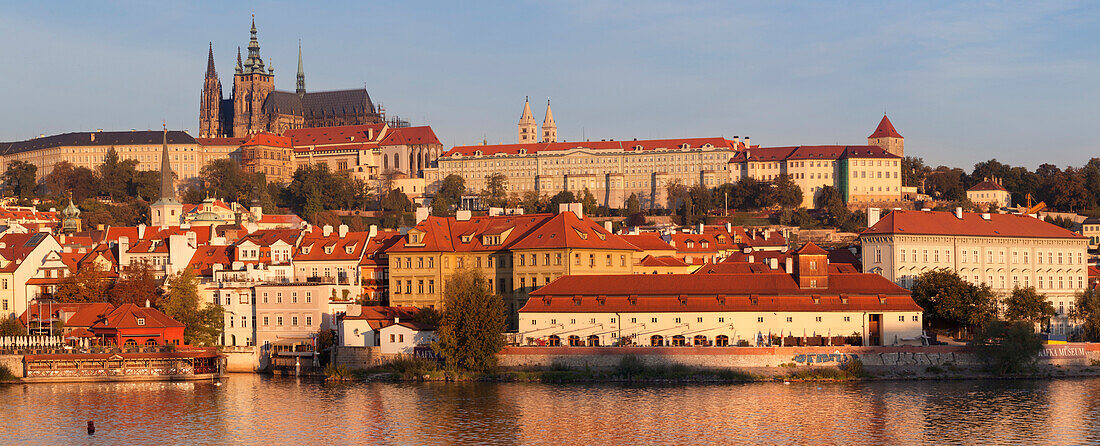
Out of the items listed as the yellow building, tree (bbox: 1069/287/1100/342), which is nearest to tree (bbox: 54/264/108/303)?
the yellow building

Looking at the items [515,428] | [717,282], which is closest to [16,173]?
[717,282]

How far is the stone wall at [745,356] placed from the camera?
6372cm

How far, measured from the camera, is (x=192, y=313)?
72750 mm

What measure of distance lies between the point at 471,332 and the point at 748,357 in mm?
12422

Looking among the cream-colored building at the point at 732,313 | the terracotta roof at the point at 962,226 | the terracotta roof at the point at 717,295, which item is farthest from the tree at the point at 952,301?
the terracotta roof at the point at 962,226

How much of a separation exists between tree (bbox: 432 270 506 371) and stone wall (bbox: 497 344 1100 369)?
41.5 inches

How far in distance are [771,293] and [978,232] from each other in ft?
79.5

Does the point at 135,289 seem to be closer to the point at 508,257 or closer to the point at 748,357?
the point at 508,257

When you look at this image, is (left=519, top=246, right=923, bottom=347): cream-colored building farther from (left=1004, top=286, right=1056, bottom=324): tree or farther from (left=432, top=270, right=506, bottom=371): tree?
(left=1004, top=286, right=1056, bottom=324): tree

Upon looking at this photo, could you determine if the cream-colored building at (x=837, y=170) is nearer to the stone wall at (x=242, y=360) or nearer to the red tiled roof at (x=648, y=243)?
the red tiled roof at (x=648, y=243)

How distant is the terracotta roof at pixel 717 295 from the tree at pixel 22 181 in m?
131

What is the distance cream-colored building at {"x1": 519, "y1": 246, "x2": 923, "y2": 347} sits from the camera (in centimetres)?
6688

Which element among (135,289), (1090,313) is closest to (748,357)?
(1090,313)

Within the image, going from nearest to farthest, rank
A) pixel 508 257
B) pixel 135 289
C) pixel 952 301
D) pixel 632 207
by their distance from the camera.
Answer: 1. pixel 952 301
2. pixel 135 289
3. pixel 508 257
4. pixel 632 207
